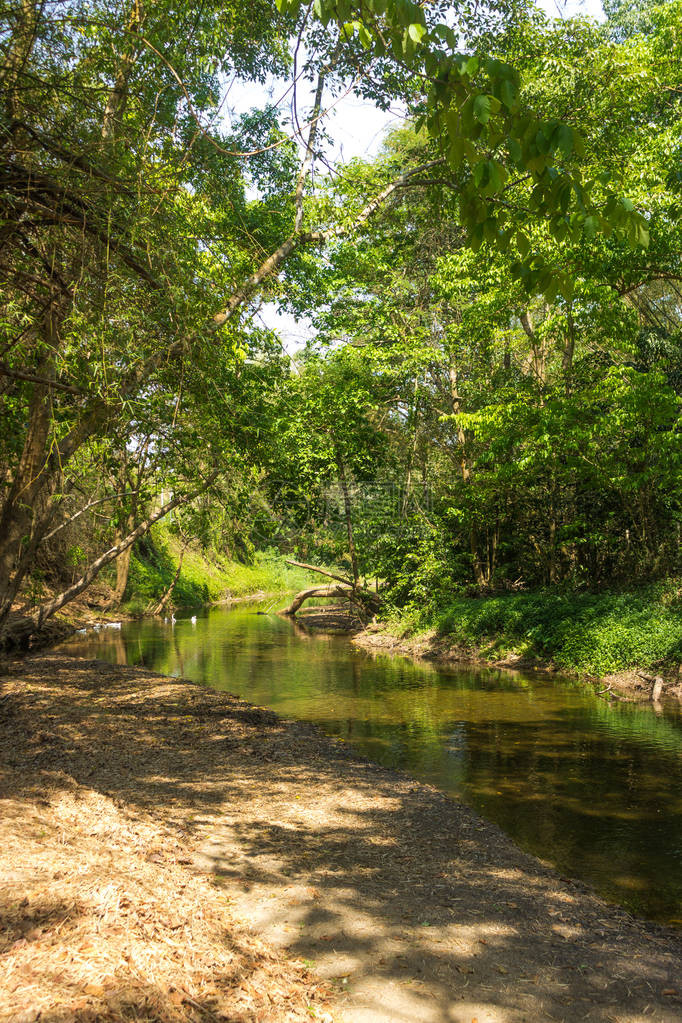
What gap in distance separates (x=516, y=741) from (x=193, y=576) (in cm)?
2413

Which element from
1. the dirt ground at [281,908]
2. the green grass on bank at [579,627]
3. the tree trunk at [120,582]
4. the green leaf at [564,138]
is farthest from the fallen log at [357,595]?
the green leaf at [564,138]

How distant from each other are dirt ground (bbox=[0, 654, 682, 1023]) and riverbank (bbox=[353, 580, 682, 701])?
728 centimetres

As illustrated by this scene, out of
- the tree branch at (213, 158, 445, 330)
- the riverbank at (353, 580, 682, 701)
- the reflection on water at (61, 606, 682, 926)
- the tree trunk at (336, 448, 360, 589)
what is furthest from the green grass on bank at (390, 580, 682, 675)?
the tree branch at (213, 158, 445, 330)

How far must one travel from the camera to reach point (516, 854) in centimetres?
580

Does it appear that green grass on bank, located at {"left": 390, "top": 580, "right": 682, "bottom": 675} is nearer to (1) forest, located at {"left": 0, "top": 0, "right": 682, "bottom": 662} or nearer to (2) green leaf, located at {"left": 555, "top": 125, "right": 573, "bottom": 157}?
(1) forest, located at {"left": 0, "top": 0, "right": 682, "bottom": 662}

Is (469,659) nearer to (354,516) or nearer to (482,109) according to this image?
(354,516)

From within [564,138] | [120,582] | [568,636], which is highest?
[564,138]

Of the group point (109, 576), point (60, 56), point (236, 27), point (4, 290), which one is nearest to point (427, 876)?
point (4, 290)

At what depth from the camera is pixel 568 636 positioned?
49.4 ft

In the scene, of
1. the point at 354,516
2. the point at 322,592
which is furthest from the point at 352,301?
the point at 322,592

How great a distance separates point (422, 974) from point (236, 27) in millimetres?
9475

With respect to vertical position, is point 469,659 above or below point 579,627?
below

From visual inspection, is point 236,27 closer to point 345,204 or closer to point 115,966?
point 345,204

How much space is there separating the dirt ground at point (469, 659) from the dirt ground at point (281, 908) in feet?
22.5
